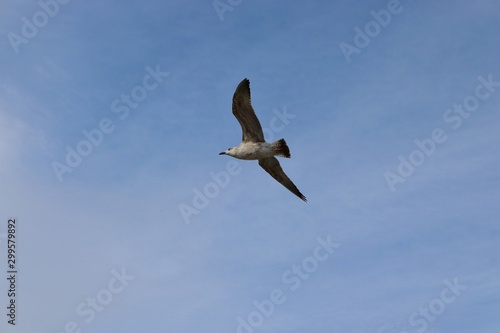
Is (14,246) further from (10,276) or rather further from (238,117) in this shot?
(238,117)

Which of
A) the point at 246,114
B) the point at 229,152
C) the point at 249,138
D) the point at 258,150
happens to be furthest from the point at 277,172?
the point at 246,114

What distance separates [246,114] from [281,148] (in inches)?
85.6

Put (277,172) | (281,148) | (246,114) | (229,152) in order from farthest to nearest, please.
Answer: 1. (277,172)
2. (229,152)
3. (246,114)
4. (281,148)

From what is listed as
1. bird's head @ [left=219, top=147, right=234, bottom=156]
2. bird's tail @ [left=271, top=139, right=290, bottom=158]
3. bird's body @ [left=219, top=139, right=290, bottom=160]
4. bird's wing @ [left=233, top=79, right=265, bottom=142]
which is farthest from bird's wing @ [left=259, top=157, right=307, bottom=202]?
bird's tail @ [left=271, top=139, right=290, bottom=158]

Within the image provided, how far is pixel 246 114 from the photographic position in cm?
3238

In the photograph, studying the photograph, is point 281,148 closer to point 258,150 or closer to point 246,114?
point 258,150

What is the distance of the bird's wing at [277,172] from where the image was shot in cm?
3475

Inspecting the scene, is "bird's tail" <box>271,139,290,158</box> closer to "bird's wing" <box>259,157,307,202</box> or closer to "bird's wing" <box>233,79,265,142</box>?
"bird's wing" <box>233,79,265,142</box>

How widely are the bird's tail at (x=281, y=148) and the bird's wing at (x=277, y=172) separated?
2450 millimetres

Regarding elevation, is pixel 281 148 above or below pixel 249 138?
below

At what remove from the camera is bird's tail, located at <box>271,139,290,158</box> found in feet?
105

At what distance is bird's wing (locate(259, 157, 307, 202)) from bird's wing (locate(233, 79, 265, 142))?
207 centimetres

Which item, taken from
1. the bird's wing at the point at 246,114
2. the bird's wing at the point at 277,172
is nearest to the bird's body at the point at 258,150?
the bird's wing at the point at 246,114

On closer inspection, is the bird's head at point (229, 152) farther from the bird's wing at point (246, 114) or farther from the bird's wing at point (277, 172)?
the bird's wing at point (277, 172)
